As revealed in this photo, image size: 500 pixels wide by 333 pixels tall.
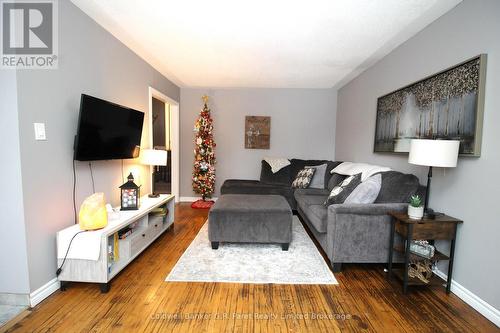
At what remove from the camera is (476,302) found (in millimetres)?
1717

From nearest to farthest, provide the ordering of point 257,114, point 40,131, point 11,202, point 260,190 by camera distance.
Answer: point 11,202 < point 40,131 < point 260,190 < point 257,114

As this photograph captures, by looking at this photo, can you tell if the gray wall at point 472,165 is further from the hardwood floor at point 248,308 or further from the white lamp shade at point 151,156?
the white lamp shade at point 151,156

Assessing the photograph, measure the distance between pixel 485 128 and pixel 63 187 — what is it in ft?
11.3

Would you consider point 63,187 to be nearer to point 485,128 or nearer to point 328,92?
point 485,128

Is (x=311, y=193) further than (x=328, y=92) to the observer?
No

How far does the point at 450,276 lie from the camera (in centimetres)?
190

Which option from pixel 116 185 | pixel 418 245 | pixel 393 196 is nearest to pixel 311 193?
pixel 393 196

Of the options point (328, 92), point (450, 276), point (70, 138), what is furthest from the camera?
point (328, 92)

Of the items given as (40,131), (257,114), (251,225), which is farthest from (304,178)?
(40,131)

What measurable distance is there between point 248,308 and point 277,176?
3.03 m

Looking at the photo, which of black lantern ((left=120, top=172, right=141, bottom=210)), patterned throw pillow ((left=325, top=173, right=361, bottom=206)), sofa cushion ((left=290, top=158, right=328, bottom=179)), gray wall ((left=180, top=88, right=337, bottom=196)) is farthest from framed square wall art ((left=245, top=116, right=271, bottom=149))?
black lantern ((left=120, top=172, right=141, bottom=210))

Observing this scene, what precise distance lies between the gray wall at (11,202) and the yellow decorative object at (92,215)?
350mm

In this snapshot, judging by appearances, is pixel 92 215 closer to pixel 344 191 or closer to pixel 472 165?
pixel 344 191

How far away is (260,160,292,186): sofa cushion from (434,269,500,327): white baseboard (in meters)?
2.80
